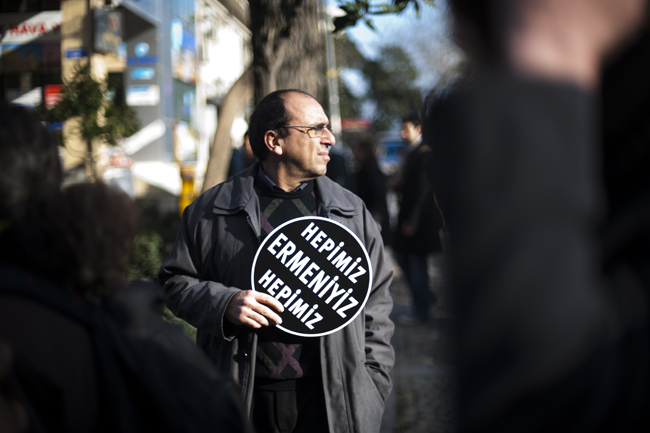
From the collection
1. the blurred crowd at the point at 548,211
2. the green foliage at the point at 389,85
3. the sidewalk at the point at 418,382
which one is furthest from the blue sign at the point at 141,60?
the green foliage at the point at 389,85

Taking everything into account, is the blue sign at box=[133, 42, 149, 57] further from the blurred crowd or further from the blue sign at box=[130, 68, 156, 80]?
the blurred crowd

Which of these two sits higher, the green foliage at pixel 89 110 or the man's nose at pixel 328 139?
the green foliage at pixel 89 110

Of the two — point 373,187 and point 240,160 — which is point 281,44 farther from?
point 373,187

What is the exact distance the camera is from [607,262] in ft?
1.87

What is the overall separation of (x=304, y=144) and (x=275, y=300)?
80 cm

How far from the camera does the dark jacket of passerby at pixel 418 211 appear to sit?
22.7 feet

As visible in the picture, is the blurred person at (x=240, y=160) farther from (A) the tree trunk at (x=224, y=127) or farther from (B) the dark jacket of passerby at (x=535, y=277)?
(B) the dark jacket of passerby at (x=535, y=277)

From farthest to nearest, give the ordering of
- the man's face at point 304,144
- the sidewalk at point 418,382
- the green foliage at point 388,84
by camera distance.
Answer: the green foliage at point 388,84 < the sidewalk at point 418,382 < the man's face at point 304,144

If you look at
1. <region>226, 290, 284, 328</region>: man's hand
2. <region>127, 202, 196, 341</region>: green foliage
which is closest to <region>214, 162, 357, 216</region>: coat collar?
<region>226, 290, 284, 328</region>: man's hand

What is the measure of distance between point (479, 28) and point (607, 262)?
27 centimetres

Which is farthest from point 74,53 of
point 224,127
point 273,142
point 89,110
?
point 273,142

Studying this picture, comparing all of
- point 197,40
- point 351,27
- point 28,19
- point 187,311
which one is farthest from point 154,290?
point 197,40

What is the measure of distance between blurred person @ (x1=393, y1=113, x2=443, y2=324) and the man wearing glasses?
4.31 meters

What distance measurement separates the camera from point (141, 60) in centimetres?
1471
